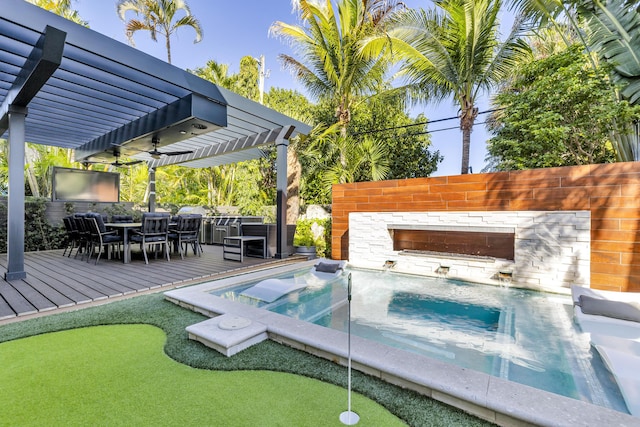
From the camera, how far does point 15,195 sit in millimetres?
4500

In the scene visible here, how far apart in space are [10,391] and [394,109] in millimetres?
13298

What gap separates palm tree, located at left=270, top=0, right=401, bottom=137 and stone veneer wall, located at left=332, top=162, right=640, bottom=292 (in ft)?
15.4

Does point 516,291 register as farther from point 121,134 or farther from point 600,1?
point 121,134

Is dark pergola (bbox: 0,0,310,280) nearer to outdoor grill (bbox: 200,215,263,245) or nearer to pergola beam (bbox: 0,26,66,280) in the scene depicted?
pergola beam (bbox: 0,26,66,280)

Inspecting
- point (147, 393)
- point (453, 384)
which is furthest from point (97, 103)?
point (453, 384)

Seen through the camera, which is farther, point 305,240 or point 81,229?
point 305,240

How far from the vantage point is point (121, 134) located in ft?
24.4

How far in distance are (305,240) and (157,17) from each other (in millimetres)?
13360

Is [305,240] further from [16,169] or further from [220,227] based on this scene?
[16,169]

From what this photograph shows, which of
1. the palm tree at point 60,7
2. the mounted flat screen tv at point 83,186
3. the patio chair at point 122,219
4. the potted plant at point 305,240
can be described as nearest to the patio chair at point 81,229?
the patio chair at point 122,219

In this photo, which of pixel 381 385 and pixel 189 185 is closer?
pixel 381 385

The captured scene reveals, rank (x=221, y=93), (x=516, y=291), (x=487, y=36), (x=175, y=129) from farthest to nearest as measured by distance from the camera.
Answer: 1. (x=487, y=36)
2. (x=175, y=129)
3. (x=221, y=93)
4. (x=516, y=291)

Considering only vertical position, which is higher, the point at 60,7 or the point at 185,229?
the point at 60,7

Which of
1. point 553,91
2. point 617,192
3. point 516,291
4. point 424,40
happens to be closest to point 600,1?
point 553,91
